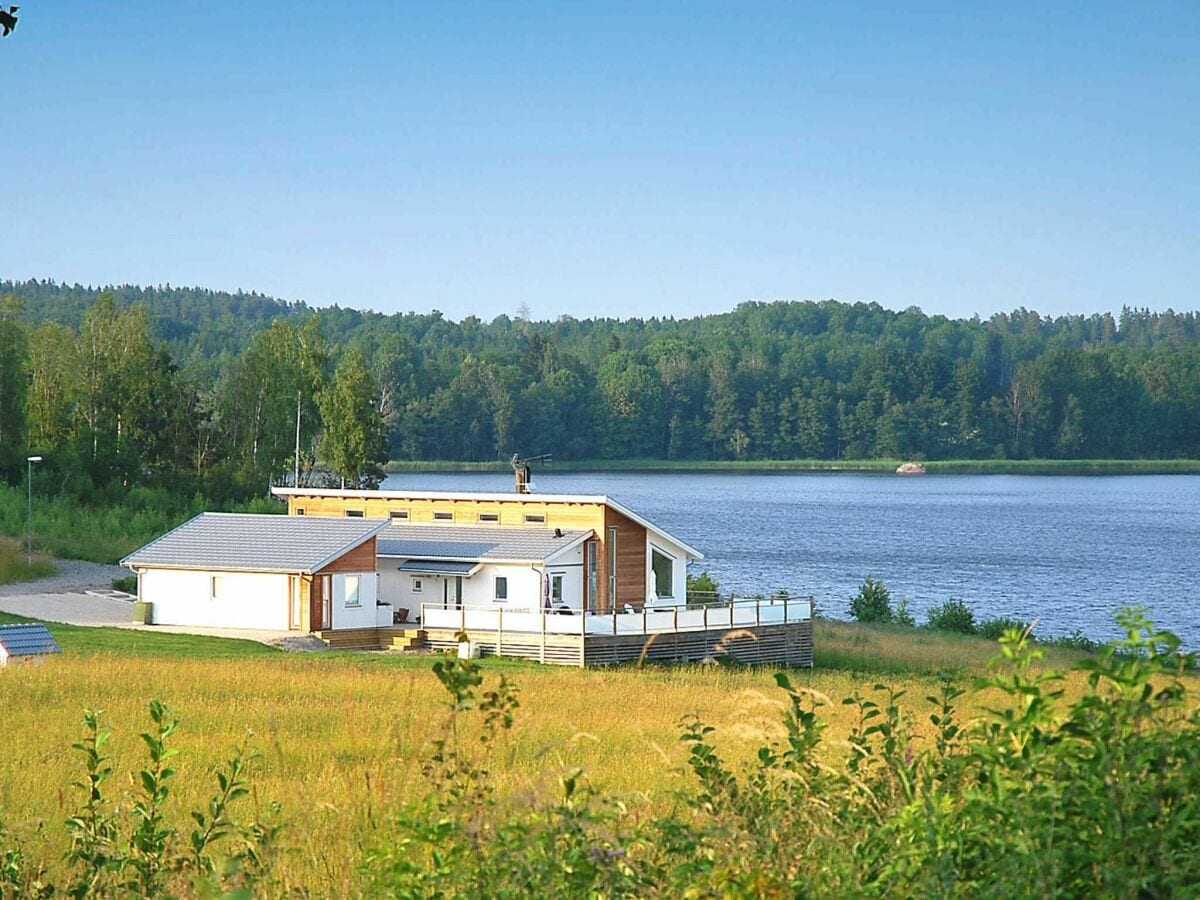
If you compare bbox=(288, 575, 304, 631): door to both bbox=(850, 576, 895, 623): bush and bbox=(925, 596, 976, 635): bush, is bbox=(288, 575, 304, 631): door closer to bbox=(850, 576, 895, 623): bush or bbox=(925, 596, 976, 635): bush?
bbox=(850, 576, 895, 623): bush

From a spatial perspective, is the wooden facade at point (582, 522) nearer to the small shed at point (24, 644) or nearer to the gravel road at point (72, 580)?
the gravel road at point (72, 580)

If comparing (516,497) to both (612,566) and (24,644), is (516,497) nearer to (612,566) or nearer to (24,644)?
(612,566)

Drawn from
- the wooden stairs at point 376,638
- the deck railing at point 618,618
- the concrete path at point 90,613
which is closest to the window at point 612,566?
the deck railing at point 618,618

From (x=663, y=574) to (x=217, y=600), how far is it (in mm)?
11517

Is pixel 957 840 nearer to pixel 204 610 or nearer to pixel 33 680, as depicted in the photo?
pixel 33 680

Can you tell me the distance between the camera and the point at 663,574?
3900cm

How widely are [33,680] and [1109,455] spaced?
177616 mm

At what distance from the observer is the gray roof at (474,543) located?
35812 millimetres

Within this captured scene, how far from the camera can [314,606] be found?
3456 cm

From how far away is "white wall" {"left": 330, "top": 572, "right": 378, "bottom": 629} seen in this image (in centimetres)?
3497

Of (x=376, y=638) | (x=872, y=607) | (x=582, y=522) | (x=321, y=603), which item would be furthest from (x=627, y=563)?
(x=872, y=607)

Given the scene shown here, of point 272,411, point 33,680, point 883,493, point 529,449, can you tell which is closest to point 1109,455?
point 883,493

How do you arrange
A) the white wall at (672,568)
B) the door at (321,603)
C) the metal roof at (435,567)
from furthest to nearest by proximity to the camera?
the white wall at (672,568)
the metal roof at (435,567)
the door at (321,603)

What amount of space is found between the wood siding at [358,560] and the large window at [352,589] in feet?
0.73
